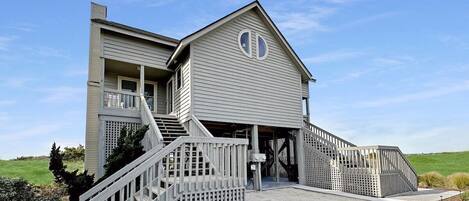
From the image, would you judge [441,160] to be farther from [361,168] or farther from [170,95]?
[170,95]

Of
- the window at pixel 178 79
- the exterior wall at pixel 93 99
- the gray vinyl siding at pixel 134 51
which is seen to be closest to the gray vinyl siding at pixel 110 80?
the gray vinyl siding at pixel 134 51

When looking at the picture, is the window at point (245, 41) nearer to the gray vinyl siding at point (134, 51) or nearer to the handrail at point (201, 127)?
the gray vinyl siding at point (134, 51)

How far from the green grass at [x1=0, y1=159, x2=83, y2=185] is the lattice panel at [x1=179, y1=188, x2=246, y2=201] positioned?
40.3 ft

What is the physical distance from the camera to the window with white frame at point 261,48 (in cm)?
1350

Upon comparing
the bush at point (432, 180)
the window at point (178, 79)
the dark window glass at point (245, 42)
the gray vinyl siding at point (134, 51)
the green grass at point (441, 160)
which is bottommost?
the green grass at point (441, 160)

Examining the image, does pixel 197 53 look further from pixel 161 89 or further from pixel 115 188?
pixel 115 188

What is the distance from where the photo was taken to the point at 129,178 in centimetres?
571

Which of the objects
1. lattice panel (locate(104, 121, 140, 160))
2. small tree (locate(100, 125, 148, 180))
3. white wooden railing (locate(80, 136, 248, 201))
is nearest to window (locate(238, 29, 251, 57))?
lattice panel (locate(104, 121, 140, 160))

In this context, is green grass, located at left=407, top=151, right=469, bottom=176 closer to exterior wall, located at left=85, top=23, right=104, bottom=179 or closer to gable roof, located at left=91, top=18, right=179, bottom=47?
gable roof, located at left=91, top=18, right=179, bottom=47

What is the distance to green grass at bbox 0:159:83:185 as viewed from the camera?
16.3 m

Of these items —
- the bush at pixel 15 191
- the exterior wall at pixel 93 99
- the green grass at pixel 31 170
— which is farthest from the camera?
the green grass at pixel 31 170

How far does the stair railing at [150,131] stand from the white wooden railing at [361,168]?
7426 mm

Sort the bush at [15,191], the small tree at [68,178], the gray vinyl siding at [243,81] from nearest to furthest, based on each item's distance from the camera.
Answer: the bush at [15,191] → the small tree at [68,178] → the gray vinyl siding at [243,81]

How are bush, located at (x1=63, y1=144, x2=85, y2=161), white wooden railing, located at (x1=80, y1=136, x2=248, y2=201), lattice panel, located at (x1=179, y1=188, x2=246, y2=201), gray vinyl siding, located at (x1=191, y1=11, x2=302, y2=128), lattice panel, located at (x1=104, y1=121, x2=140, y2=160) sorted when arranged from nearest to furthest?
white wooden railing, located at (x1=80, y1=136, x2=248, y2=201), lattice panel, located at (x1=179, y1=188, x2=246, y2=201), lattice panel, located at (x1=104, y1=121, x2=140, y2=160), gray vinyl siding, located at (x1=191, y1=11, x2=302, y2=128), bush, located at (x1=63, y1=144, x2=85, y2=161)
